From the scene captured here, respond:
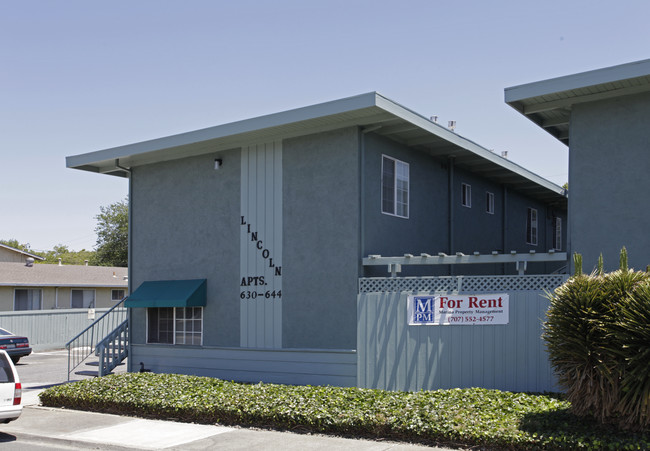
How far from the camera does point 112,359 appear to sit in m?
18.7

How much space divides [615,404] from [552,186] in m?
15.3

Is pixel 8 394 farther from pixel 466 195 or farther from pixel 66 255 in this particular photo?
pixel 66 255

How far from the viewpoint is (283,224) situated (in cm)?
1596

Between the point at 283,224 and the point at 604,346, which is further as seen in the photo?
the point at 283,224

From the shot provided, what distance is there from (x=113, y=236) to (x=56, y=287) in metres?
26.8

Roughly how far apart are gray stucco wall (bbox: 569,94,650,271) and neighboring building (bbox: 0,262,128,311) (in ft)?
90.2

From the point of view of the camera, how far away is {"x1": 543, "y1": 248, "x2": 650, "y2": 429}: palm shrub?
841 centimetres

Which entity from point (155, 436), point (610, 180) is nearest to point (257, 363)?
point (155, 436)

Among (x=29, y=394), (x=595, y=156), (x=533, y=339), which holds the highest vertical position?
(x=595, y=156)

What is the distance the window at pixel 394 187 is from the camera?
1568 centimetres

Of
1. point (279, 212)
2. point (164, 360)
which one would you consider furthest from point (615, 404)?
point (164, 360)

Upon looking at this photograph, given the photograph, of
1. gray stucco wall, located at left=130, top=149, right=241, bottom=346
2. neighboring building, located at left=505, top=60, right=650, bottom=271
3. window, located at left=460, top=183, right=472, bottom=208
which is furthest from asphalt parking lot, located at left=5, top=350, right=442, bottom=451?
window, located at left=460, top=183, right=472, bottom=208

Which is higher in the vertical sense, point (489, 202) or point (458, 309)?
point (489, 202)

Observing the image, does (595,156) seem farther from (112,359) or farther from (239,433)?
(112,359)
